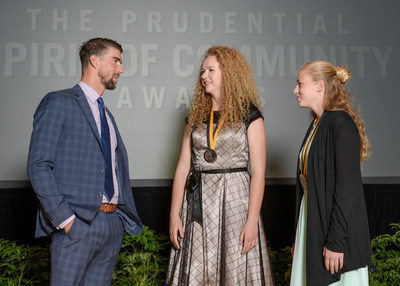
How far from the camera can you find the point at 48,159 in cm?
180

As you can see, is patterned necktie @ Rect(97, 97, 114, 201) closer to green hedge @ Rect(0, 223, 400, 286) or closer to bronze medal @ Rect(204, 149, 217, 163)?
bronze medal @ Rect(204, 149, 217, 163)

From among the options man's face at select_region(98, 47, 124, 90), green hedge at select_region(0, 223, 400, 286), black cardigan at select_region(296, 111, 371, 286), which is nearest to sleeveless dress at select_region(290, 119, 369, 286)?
black cardigan at select_region(296, 111, 371, 286)

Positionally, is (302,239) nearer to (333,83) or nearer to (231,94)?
(333,83)

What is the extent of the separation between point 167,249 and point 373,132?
7.07ft

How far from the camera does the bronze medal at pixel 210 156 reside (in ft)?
7.19

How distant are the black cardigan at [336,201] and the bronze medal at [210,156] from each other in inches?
21.1

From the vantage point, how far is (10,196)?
11.7 feet

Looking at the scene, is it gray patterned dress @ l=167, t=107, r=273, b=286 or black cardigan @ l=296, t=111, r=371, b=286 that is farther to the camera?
gray patterned dress @ l=167, t=107, r=273, b=286

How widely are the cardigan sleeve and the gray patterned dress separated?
0.52 meters

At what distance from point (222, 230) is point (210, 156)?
376 millimetres

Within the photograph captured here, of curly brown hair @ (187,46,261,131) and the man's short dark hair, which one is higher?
the man's short dark hair

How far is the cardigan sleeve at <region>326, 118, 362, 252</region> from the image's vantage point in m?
1.67

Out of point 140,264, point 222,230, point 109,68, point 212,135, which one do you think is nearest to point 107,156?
point 109,68

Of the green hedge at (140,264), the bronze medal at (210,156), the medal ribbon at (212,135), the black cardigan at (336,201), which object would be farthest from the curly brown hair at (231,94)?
the green hedge at (140,264)
